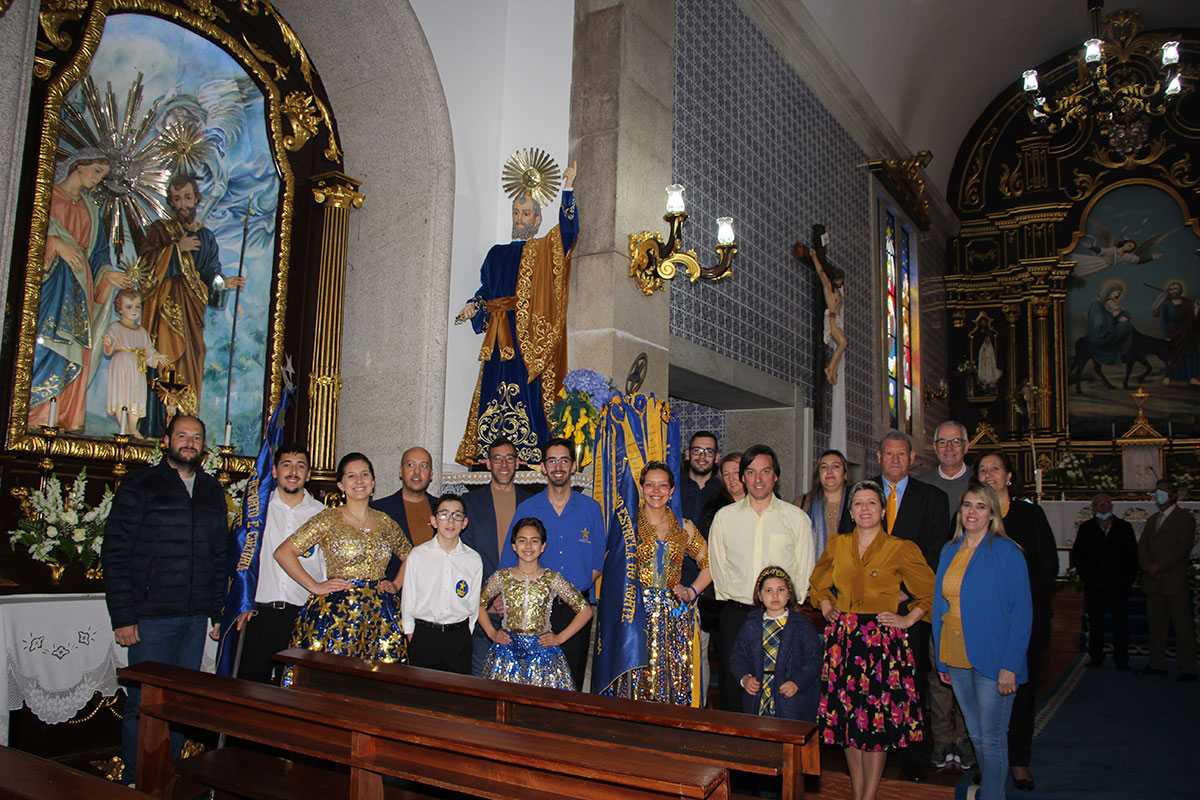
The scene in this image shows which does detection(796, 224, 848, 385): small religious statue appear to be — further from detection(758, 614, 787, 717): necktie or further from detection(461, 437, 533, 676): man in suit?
detection(758, 614, 787, 717): necktie

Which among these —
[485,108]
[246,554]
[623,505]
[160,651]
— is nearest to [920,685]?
[623,505]

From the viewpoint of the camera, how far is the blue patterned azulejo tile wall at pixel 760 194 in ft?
26.0

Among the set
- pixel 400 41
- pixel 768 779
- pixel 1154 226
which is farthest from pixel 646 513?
pixel 1154 226

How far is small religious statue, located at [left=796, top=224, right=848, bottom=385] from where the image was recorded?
10.4 metres

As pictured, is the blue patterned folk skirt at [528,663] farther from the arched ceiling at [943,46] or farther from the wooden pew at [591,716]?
the arched ceiling at [943,46]

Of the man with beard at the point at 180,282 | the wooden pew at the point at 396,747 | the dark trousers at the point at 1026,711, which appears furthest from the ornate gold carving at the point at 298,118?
the dark trousers at the point at 1026,711

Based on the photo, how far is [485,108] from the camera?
6.91 metres

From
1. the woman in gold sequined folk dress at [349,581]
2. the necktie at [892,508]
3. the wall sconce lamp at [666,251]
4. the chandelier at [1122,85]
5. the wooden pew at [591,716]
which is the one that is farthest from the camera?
the chandelier at [1122,85]

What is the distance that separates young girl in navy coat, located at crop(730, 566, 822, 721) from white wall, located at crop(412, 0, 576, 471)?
293 cm

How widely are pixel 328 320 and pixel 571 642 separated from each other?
2.89m

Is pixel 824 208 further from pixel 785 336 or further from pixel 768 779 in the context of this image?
pixel 768 779

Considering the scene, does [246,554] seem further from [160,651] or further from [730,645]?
[730,645]

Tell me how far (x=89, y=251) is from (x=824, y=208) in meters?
8.13

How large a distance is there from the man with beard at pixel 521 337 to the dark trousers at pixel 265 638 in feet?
6.69
